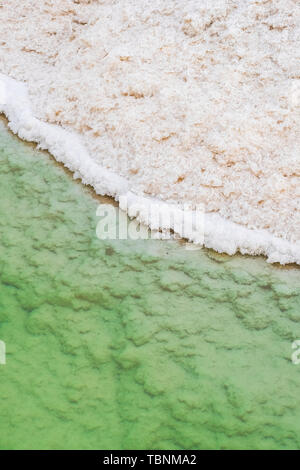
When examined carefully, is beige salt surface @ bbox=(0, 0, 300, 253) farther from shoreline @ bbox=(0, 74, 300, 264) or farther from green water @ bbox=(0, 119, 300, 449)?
green water @ bbox=(0, 119, 300, 449)

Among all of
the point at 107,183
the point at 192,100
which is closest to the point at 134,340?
the point at 107,183

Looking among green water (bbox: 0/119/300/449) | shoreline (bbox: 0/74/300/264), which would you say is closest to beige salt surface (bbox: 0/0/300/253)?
shoreline (bbox: 0/74/300/264)

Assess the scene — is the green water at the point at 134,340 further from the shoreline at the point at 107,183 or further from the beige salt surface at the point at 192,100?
the beige salt surface at the point at 192,100

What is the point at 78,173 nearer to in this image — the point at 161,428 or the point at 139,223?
the point at 139,223

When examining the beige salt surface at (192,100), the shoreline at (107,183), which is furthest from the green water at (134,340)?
the beige salt surface at (192,100)

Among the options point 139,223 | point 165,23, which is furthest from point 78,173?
point 165,23
